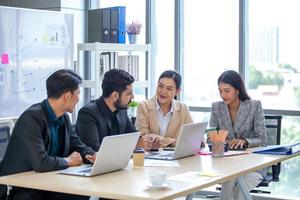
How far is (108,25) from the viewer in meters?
5.42

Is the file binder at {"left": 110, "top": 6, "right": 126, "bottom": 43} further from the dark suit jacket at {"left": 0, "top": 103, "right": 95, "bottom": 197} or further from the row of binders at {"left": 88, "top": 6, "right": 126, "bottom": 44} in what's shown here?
the dark suit jacket at {"left": 0, "top": 103, "right": 95, "bottom": 197}

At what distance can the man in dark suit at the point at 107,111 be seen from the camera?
364 cm

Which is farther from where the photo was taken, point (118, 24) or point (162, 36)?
point (162, 36)

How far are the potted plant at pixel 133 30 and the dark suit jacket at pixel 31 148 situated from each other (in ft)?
8.07

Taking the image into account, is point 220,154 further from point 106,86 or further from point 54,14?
point 54,14

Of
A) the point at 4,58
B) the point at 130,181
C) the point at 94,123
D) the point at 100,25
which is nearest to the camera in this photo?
the point at 130,181

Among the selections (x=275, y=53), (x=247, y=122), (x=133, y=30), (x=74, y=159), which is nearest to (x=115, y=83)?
(x=74, y=159)

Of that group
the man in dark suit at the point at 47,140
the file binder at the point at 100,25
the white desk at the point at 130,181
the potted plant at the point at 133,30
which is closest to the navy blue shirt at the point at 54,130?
the man in dark suit at the point at 47,140

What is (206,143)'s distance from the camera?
4215 mm

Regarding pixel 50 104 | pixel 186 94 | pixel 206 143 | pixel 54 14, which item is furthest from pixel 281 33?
pixel 50 104

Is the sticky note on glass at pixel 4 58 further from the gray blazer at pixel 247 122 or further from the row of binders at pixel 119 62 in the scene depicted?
the gray blazer at pixel 247 122

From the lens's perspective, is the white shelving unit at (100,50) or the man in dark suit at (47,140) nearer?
the man in dark suit at (47,140)

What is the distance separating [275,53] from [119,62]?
4.72 ft

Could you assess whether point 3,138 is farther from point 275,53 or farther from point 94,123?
point 275,53
